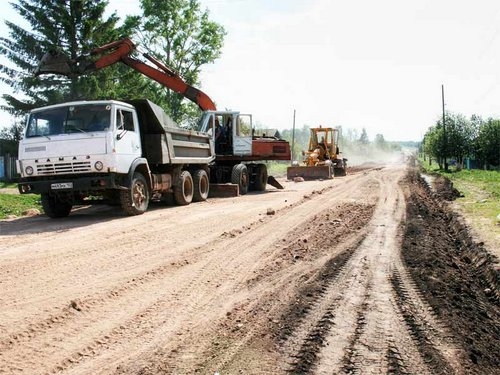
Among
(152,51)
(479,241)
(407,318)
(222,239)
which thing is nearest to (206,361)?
(407,318)

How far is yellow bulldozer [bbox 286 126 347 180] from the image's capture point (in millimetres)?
26139

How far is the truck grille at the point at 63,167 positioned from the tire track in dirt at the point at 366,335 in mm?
6459

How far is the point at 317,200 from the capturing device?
550 inches

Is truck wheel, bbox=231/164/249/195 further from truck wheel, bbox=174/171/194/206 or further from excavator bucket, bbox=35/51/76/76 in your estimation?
excavator bucket, bbox=35/51/76/76

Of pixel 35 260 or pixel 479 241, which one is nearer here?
pixel 35 260

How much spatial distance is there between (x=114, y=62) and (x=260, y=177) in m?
7.20

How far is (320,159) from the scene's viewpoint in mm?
28797

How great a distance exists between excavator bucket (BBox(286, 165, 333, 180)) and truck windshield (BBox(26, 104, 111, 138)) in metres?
17.0

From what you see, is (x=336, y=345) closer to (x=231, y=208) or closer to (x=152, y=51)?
(x=231, y=208)

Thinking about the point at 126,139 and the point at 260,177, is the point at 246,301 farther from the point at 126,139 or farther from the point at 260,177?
the point at 260,177

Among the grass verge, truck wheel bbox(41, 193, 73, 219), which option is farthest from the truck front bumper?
the grass verge

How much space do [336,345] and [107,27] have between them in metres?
28.2

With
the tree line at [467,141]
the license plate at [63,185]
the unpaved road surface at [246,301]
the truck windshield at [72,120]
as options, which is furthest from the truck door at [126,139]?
the tree line at [467,141]

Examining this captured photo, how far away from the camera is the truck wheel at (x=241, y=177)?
55.1 ft
